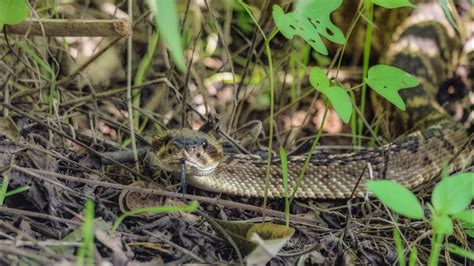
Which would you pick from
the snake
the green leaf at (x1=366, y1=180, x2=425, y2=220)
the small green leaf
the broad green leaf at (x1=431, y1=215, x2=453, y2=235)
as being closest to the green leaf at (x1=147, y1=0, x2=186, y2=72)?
the green leaf at (x1=366, y1=180, x2=425, y2=220)

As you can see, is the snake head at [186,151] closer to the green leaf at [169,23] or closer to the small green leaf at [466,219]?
the small green leaf at [466,219]

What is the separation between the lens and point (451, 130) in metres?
5.76

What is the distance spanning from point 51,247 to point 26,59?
201 centimetres

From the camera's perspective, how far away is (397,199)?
9.53ft

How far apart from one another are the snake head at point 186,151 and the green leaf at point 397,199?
1.70m

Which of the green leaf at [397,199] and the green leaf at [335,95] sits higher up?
the green leaf at [335,95]

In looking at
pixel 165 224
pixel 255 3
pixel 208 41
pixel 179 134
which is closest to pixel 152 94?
pixel 208 41

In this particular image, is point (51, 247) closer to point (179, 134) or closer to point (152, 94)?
point (179, 134)

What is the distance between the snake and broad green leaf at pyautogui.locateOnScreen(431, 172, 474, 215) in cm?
126

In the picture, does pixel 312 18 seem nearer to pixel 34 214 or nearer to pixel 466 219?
pixel 466 219

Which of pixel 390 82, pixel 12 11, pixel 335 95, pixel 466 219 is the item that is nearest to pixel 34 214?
pixel 12 11

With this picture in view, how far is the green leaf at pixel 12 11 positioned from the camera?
3.75 metres

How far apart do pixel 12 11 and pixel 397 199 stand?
7.15 ft

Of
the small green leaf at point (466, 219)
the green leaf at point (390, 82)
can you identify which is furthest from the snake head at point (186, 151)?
the small green leaf at point (466, 219)
